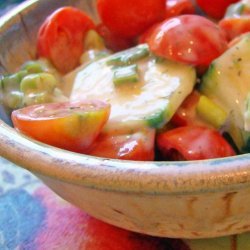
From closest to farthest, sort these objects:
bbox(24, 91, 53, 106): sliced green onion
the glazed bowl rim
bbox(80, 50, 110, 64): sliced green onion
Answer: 1. the glazed bowl rim
2. bbox(24, 91, 53, 106): sliced green onion
3. bbox(80, 50, 110, 64): sliced green onion

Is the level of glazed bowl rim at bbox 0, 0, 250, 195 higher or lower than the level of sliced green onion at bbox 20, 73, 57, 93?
higher

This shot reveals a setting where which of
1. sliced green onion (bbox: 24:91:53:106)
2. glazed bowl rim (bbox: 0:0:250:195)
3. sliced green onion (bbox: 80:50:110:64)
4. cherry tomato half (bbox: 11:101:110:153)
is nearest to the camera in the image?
glazed bowl rim (bbox: 0:0:250:195)

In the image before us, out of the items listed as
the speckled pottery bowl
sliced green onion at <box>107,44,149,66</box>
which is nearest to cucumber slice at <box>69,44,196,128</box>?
sliced green onion at <box>107,44,149,66</box>

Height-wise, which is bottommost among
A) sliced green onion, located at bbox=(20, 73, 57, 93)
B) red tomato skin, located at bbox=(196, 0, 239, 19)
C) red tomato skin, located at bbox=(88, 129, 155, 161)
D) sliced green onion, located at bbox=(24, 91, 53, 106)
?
red tomato skin, located at bbox=(196, 0, 239, 19)

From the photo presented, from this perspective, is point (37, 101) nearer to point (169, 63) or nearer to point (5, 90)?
point (5, 90)

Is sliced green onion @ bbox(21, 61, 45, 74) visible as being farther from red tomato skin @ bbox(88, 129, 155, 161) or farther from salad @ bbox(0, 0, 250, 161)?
red tomato skin @ bbox(88, 129, 155, 161)

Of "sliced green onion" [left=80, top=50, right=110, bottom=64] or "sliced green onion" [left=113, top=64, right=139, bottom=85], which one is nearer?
"sliced green onion" [left=113, top=64, right=139, bottom=85]
